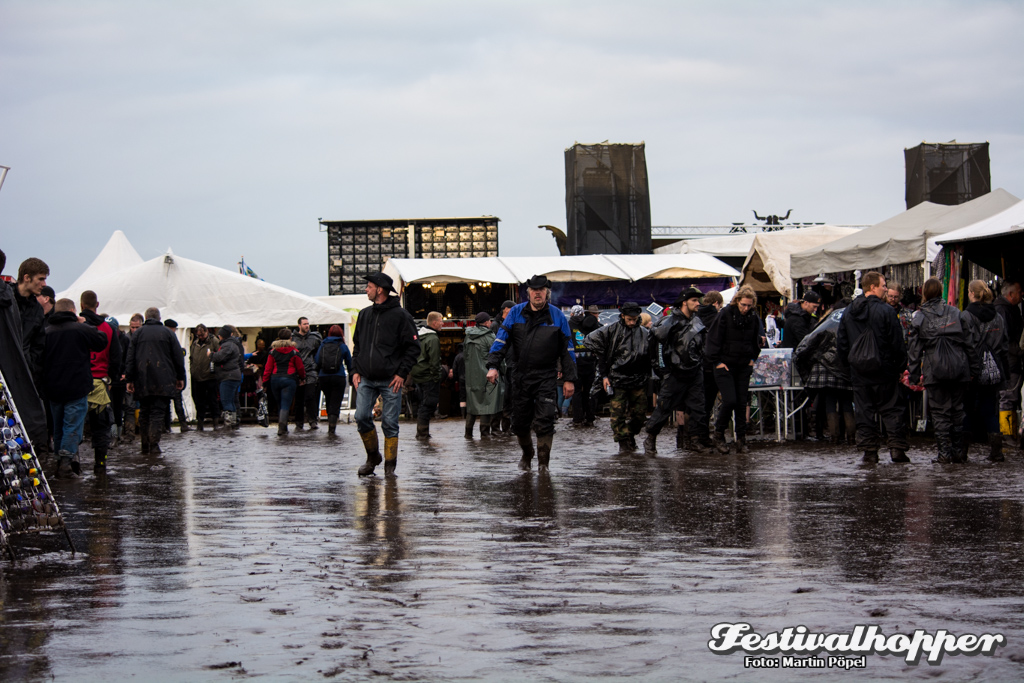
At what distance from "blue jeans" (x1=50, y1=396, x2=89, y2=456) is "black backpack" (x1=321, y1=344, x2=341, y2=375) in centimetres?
752

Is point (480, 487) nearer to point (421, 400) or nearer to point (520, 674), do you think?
point (520, 674)

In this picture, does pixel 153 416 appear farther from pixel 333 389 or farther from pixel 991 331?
pixel 991 331

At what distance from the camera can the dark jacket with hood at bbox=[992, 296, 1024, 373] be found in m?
11.8

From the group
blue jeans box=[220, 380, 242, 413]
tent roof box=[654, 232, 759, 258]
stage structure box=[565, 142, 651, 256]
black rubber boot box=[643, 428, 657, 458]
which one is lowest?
black rubber boot box=[643, 428, 657, 458]

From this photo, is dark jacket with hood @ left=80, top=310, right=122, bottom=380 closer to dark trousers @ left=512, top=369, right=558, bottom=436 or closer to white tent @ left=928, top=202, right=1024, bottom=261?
dark trousers @ left=512, top=369, right=558, bottom=436

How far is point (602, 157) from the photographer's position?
33875 mm

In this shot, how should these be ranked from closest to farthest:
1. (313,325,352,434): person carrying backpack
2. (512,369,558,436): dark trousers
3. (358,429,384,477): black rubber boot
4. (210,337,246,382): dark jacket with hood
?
1. (358,429,384,477): black rubber boot
2. (512,369,558,436): dark trousers
3. (313,325,352,434): person carrying backpack
4. (210,337,246,382): dark jacket with hood

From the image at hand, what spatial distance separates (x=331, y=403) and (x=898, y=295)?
959 cm

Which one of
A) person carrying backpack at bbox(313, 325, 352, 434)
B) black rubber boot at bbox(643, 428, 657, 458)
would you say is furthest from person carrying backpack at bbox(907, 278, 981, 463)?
person carrying backpack at bbox(313, 325, 352, 434)

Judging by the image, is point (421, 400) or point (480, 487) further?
point (421, 400)

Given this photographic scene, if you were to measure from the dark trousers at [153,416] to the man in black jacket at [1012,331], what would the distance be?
33.5 feet

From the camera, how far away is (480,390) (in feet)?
53.0

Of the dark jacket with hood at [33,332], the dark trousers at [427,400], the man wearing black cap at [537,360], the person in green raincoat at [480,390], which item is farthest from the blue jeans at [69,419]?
the person in green raincoat at [480,390]

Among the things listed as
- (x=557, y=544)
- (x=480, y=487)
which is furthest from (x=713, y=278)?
(x=557, y=544)
